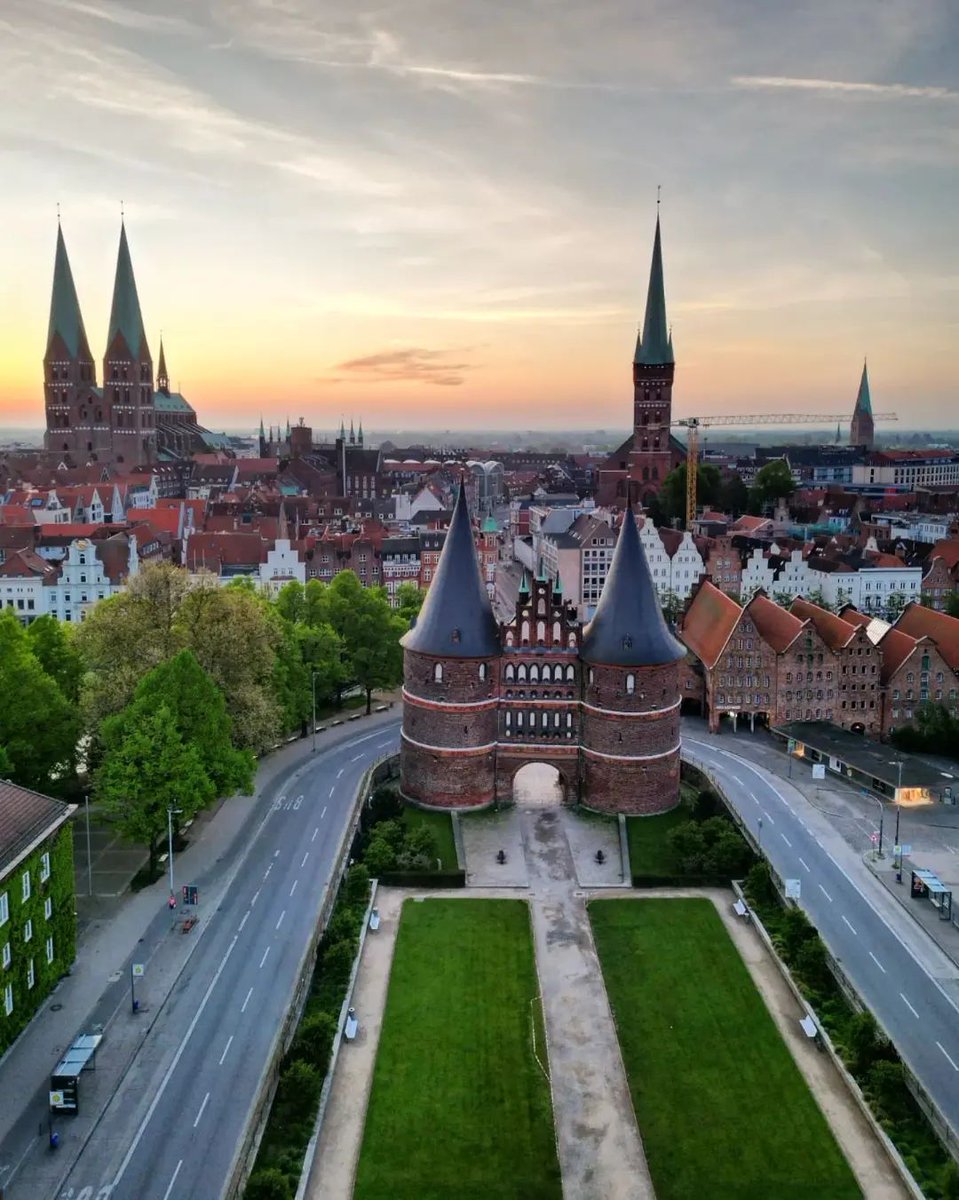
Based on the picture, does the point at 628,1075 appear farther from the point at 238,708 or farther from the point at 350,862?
the point at 238,708

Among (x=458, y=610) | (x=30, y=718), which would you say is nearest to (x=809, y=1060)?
(x=458, y=610)

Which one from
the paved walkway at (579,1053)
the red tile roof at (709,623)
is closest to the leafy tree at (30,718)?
the paved walkway at (579,1053)

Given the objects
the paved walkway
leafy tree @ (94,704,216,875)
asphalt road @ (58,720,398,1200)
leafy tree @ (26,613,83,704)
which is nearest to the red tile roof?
the paved walkway

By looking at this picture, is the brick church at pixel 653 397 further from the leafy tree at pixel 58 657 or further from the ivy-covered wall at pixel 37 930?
the ivy-covered wall at pixel 37 930

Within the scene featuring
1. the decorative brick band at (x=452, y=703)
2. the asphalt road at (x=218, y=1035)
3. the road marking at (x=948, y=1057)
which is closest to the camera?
the asphalt road at (x=218, y=1035)

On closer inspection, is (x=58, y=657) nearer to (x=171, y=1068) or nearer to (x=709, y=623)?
(x=171, y=1068)

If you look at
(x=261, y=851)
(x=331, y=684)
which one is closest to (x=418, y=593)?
(x=331, y=684)
